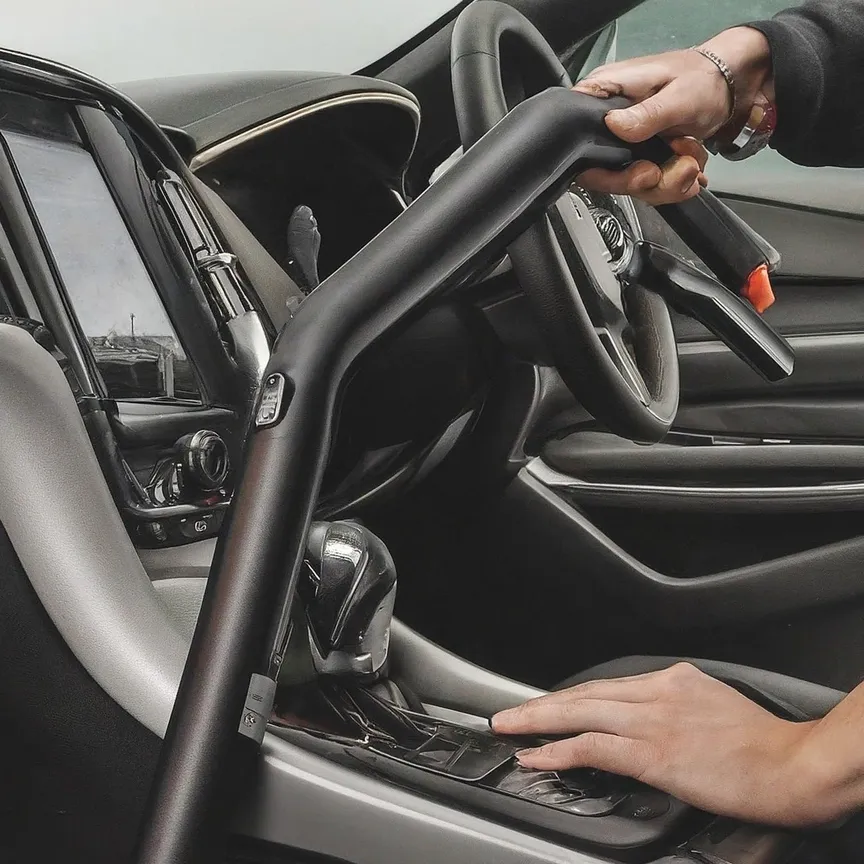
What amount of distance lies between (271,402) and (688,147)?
0.32 m

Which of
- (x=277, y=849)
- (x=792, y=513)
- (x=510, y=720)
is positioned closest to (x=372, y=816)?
(x=277, y=849)

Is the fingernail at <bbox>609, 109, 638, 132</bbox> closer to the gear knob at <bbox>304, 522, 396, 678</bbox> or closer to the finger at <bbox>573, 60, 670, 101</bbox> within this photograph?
the finger at <bbox>573, 60, 670, 101</bbox>

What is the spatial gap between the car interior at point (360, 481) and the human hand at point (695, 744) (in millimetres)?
16

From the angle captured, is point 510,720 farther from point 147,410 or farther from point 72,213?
point 72,213

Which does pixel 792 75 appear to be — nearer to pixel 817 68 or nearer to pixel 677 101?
pixel 817 68

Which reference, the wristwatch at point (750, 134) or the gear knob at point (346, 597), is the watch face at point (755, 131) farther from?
the gear knob at point (346, 597)

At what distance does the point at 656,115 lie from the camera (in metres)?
0.55

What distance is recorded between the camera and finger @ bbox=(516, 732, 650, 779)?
1.88 feet

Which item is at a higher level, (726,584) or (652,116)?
(652,116)

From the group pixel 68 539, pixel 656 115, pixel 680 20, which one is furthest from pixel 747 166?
pixel 68 539

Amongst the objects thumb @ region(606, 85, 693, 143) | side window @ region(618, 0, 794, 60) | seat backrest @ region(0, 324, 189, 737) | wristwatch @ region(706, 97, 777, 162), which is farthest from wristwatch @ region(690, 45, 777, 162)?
side window @ region(618, 0, 794, 60)

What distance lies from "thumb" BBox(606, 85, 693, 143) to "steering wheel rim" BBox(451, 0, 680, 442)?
0.12 metres

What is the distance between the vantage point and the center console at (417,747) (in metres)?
0.53

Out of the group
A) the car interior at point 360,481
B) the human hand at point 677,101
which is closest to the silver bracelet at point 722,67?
the human hand at point 677,101
